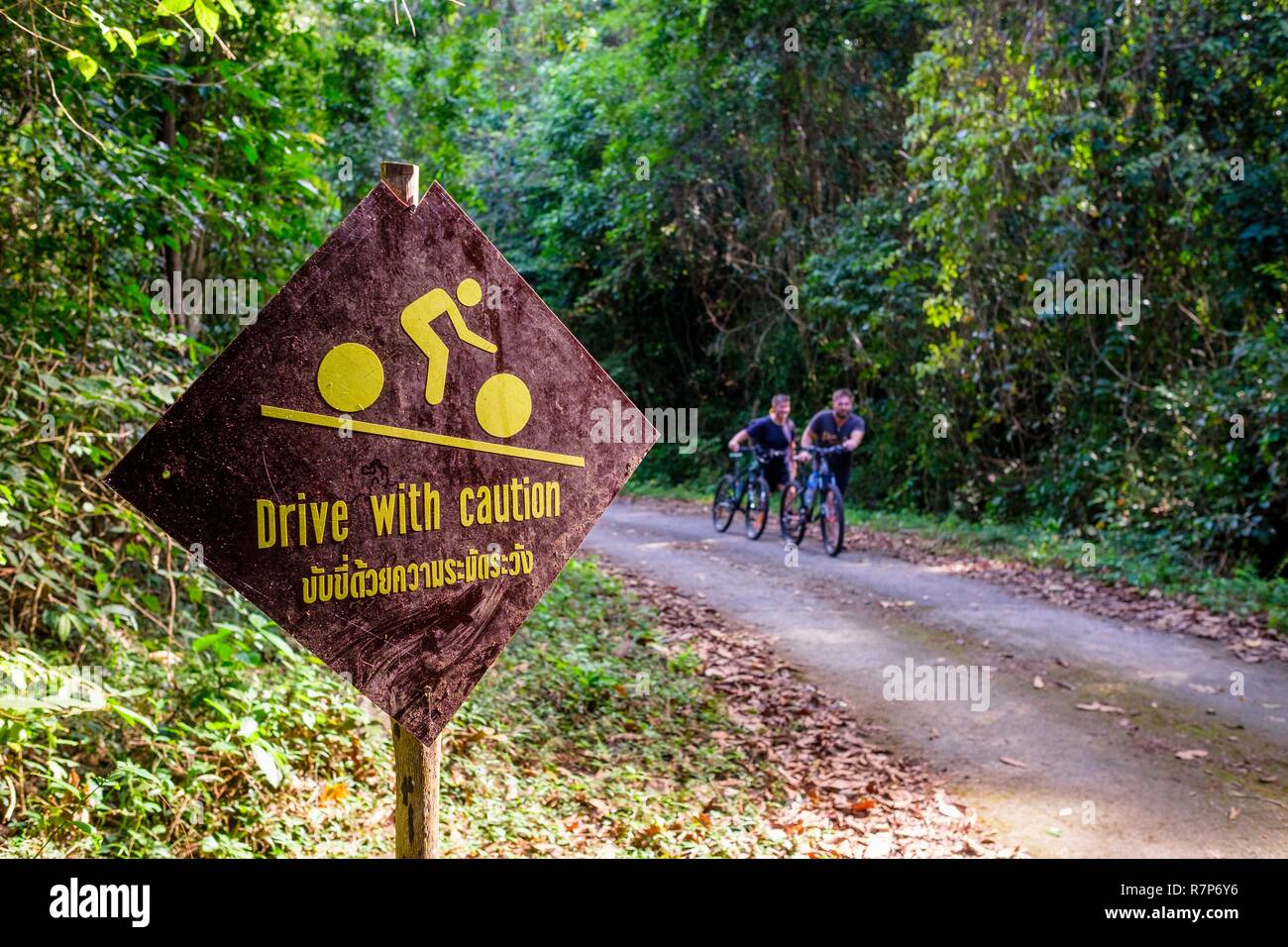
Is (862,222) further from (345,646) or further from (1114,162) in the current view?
(345,646)

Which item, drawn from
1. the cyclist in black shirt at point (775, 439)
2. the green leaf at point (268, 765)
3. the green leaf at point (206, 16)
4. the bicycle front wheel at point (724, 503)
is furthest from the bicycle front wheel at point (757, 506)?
the green leaf at point (206, 16)

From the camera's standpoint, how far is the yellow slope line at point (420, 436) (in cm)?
237

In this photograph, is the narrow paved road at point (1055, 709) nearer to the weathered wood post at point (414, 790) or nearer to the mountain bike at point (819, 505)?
the mountain bike at point (819, 505)

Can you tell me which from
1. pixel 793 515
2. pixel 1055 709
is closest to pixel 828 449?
pixel 793 515

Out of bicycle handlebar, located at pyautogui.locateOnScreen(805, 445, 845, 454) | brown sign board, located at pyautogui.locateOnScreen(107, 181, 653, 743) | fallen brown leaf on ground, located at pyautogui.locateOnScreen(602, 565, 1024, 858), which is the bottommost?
fallen brown leaf on ground, located at pyautogui.locateOnScreen(602, 565, 1024, 858)

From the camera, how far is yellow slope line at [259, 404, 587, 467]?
237 centimetres

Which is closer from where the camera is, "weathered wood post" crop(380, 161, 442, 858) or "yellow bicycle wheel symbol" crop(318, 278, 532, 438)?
"yellow bicycle wheel symbol" crop(318, 278, 532, 438)

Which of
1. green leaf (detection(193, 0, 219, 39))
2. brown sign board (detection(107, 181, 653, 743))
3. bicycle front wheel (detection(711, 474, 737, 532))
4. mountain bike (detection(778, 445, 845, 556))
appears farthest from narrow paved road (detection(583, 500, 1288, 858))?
green leaf (detection(193, 0, 219, 39))

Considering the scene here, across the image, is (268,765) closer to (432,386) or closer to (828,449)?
(432,386)

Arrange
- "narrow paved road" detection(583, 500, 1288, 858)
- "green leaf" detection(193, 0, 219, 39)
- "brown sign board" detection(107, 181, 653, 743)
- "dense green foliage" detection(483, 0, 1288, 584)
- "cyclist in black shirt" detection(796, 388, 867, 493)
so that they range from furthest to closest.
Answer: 1. "cyclist in black shirt" detection(796, 388, 867, 493)
2. "dense green foliage" detection(483, 0, 1288, 584)
3. "narrow paved road" detection(583, 500, 1288, 858)
4. "green leaf" detection(193, 0, 219, 39)
5. "brown sign board" detection(107, 181, 653, 743)

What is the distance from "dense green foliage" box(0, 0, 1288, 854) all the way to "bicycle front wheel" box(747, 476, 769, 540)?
3550mm

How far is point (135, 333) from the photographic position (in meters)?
5.82

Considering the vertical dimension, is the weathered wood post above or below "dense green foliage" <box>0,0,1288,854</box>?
below

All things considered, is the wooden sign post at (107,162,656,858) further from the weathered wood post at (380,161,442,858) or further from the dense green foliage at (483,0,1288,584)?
the dense green foliage at (483,0,1288,584)
